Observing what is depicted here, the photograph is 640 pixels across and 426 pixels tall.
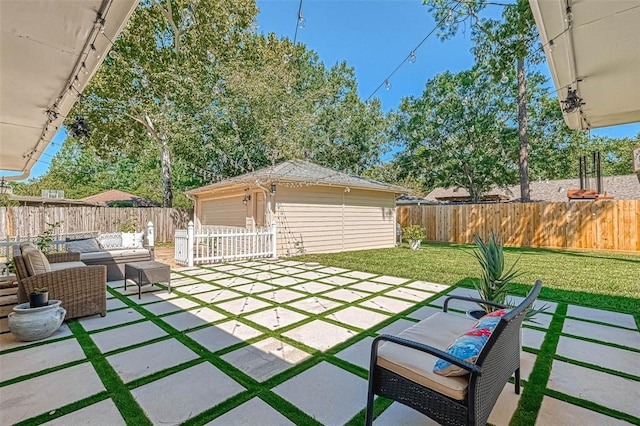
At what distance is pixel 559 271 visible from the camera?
6.70m

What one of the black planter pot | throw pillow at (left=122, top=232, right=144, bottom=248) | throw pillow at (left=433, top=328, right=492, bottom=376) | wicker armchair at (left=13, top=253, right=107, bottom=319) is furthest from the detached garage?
throw pillow at (left=433, top=328, right=492, bottom=376)

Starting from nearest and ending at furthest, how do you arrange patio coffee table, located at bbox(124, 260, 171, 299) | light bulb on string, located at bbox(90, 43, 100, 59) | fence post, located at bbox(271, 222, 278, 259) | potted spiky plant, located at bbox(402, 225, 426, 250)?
light bulb on string, located at bbox(90, 43, 100, 59), patio coffee table, located at bbox(124, 260, 171, 299), fence post, located at bbox(271, 222, 278, 259), potted spiky plant, located at bbox(402, 225, 426, 250)

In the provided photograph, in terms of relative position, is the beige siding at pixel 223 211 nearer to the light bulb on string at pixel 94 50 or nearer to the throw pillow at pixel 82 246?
the throw pillow at pixel 82 246

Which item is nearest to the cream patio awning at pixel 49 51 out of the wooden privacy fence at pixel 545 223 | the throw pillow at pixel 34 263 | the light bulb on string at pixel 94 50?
the light bulb on string at pixel 94 50

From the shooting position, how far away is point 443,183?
738 inches

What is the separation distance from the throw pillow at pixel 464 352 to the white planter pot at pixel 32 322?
150 inches

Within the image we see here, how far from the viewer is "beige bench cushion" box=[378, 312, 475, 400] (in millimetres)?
1533

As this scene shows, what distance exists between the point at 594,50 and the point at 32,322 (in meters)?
5.75

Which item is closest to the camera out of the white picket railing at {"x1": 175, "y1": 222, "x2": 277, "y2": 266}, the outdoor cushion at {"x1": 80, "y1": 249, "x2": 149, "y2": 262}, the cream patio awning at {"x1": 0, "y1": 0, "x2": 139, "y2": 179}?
the cream patio awning at {"x1": 0, "y1": 0, "x2": 139, "y2": 179}

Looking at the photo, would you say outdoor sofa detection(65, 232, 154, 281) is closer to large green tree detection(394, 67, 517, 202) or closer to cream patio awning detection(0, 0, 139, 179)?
cream patio awning detection(0, 0, 139, 179)

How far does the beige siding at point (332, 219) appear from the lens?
29.8 ft

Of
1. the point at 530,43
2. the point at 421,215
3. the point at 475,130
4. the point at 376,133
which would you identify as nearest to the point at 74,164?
the point at 376,133

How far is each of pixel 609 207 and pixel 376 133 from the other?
1209 centimetres

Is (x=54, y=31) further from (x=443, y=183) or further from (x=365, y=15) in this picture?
(x=443, y=183)
